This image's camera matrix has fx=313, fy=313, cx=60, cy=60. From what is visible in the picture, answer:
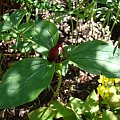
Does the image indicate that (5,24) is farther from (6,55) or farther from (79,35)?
(79,35)

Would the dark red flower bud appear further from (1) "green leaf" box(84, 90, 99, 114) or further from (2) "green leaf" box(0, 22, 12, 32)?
(1) "green leaf" box(84, 90, 99, 114)

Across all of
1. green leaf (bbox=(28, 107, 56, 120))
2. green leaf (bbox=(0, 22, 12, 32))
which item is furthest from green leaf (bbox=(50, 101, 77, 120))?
green leaf (bbox=(0, 22, 12, 32))

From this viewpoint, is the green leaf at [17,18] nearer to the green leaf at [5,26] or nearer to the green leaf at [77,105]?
the green leaf at [5,26]

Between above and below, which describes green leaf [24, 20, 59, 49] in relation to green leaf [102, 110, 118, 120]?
above

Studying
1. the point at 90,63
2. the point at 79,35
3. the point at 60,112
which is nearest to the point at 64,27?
the point at 79,35

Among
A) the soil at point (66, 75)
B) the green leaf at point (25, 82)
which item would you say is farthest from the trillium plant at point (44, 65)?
the soil at point (66, 75)

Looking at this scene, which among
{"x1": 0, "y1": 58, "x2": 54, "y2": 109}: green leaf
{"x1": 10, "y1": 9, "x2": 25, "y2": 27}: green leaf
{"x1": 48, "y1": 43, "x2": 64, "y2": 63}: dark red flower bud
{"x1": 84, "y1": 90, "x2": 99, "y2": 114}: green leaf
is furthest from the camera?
{"x1": 84, "y1": 90, "x2": 99, "y2": 114}: green leaf

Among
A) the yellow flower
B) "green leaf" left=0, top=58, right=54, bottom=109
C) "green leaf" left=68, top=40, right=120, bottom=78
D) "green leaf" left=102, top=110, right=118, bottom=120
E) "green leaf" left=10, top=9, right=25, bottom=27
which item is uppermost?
"green leaf" left=10, top=9, right=25, bottom=27

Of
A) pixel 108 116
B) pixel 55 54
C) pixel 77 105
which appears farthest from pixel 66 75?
pixel 55 54
